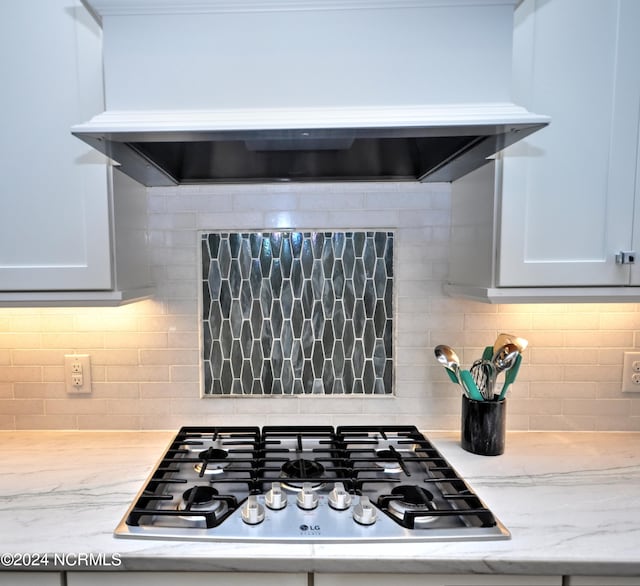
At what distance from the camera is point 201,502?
1002mm

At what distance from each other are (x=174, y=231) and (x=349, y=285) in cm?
64

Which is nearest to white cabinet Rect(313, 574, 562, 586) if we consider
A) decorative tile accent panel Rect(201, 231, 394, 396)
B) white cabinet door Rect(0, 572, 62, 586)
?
white cabinet door Rect(0, 572, 62, 586)

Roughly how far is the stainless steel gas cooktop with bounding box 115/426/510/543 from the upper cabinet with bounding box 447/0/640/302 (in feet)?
1.78

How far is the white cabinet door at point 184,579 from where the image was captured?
87 centimetres

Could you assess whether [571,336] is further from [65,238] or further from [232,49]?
[65,238]

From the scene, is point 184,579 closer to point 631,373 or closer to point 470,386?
point 470,386

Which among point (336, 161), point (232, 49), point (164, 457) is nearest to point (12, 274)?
point (164, 457)

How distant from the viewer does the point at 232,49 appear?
0.94 meters

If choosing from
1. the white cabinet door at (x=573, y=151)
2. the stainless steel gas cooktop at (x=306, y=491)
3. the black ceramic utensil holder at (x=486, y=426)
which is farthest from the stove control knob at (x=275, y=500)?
the white cabinet door at (x=573, y=151)

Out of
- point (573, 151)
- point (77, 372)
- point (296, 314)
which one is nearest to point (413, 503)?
point (296, 314)

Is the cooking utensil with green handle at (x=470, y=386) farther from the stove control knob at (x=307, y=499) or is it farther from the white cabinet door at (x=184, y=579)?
the white cabinet door at (x=184, y=579)

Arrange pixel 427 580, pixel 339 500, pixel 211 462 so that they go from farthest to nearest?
pixel 211 462
pixel 339 500
pixel 427 580

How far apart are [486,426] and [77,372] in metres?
1.37

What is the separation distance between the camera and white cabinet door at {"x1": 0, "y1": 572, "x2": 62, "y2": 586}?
87 cm
